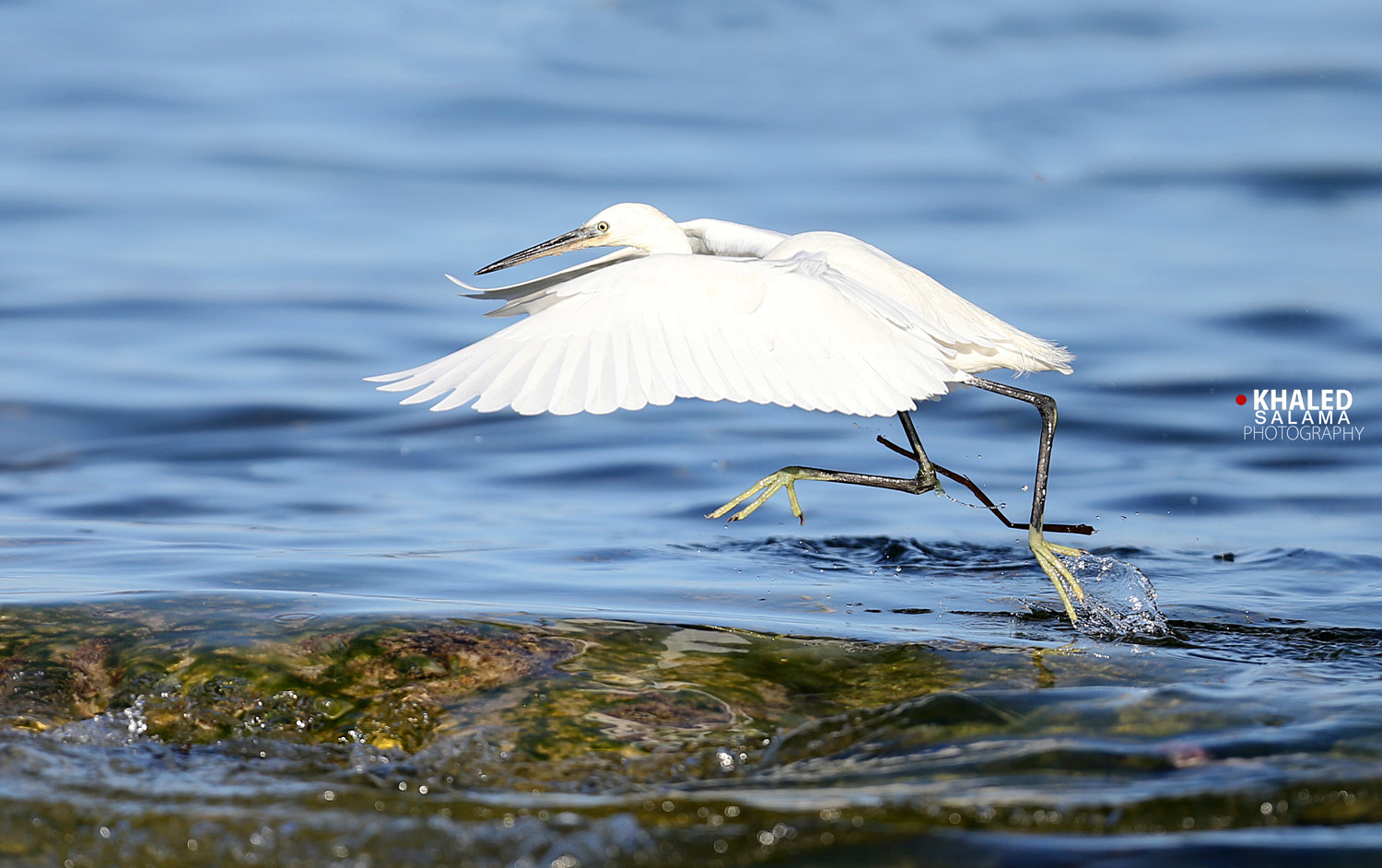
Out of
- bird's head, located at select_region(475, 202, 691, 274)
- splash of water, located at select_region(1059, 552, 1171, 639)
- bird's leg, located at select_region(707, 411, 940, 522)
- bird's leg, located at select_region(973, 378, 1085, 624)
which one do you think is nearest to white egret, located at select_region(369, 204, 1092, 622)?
bird's leg, located at select_region(973, 378, 1085, 624)

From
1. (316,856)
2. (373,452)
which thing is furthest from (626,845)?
(373,452)

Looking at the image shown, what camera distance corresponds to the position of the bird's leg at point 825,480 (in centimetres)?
509

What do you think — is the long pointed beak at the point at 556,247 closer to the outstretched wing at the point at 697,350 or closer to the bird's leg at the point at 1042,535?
the outstretched wing at the point at 697,350

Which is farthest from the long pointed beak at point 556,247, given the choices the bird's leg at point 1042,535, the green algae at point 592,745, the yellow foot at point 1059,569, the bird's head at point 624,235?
the yellow foot at point 1059,569

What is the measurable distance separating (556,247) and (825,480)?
152 centimetres

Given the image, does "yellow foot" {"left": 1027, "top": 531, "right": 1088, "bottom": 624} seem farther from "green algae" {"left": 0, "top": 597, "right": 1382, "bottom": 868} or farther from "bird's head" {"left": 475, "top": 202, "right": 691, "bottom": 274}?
"bird's head" {"left": 475, "top": 202, "right": 691, "bottom": 274}

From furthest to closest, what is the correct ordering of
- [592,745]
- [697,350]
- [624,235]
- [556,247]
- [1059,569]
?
[556,247], [624,235], [1059,569], [697,350], [592,745]

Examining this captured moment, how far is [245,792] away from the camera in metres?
3.21

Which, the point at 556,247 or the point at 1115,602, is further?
the point at 556,247

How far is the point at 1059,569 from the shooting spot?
511 centimetres

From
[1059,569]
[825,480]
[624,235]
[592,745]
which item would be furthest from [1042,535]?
[592,745]

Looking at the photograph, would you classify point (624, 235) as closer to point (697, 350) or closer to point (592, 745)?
point (697, 350)

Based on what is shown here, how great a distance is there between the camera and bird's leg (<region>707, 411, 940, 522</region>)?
5090mm

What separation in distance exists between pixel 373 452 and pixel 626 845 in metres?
6.39
